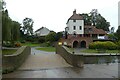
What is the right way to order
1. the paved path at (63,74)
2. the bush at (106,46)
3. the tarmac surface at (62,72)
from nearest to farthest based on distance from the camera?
the paved path at (63,74), the tarmac surface at (62,72), the bush at (106,46)

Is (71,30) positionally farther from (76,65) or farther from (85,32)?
(76,65)

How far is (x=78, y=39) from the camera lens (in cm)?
7206

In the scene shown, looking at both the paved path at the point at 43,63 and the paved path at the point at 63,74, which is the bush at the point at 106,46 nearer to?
the paved path at the point at 43,63

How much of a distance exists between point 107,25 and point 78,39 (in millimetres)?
42541

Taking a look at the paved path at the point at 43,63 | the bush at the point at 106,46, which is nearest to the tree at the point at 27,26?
the bush at the point at 106,46

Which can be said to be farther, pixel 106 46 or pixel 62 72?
pixel 106 46

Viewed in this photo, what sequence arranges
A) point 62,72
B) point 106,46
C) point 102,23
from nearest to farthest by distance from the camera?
point 62,72
point 106,46
point 102,23

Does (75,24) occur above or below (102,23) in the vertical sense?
below

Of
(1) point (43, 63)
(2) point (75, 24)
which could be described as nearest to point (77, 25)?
(2) point (75, 24)

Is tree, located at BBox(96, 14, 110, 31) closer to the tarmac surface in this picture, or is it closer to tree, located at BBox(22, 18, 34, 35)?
tree, located at BBox(22, 18, 34, 35)

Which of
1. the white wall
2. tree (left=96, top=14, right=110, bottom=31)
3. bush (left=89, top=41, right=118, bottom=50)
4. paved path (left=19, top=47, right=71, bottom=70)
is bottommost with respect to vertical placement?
paved path (left=19, top=47, right=71, bottom=70)

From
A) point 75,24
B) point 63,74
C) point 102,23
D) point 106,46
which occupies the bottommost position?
point 63,74

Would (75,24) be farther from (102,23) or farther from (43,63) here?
(43,63)

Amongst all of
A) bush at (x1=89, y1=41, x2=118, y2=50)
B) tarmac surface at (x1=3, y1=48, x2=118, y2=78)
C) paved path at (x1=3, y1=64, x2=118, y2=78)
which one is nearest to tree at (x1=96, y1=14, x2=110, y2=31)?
bush at (x1=89, y1=41, x2=118, y2=50)
